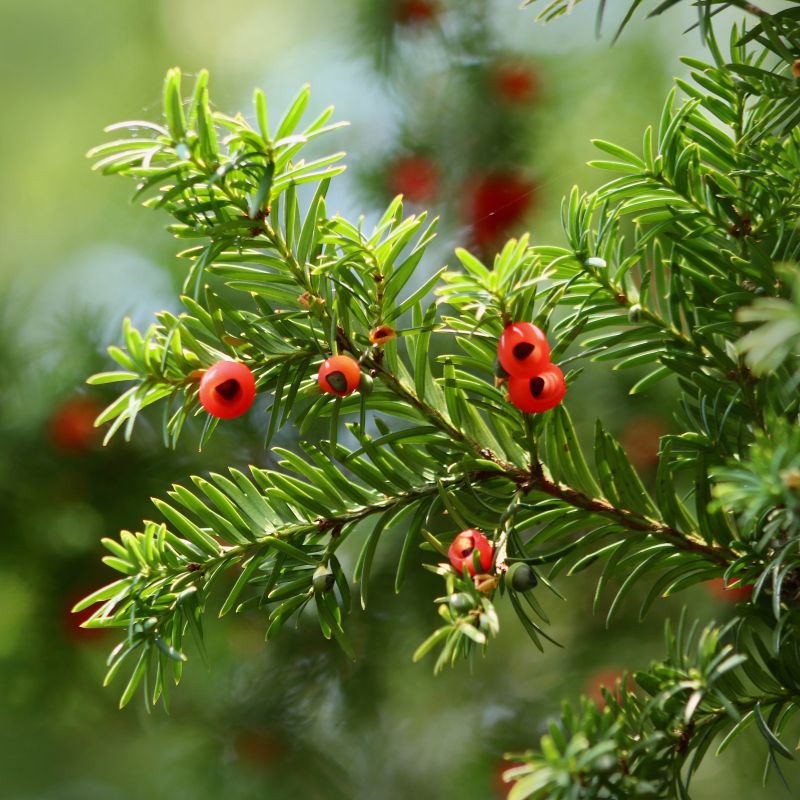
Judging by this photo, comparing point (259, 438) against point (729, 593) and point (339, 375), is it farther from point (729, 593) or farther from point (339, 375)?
point (339, 375)

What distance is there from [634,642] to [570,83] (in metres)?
0.57

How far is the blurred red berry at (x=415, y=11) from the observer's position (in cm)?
94

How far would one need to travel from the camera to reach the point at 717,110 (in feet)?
A: 1.15

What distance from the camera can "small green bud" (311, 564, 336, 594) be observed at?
316mm

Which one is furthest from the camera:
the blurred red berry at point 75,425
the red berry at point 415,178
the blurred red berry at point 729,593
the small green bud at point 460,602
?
the red berry at point 415,178

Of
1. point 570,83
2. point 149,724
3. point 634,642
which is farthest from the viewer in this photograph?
point 570,83

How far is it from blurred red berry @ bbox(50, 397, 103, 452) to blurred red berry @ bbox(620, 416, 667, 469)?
0.44 m

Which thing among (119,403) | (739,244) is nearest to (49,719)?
(119,403)

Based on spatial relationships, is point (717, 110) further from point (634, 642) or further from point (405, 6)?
point (405, 6)

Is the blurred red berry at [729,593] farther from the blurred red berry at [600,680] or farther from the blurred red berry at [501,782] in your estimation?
the blurred red berry at [501,782]

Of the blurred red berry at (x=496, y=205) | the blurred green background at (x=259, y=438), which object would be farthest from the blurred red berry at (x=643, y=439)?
the blurred red berry at (x=496, y=205)

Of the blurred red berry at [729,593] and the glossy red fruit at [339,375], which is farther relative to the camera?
the blurred red berry at [729,593]

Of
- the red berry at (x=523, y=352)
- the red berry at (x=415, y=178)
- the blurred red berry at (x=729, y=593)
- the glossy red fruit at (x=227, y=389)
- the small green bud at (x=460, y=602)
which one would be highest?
the red berry at (x=415, y=178)

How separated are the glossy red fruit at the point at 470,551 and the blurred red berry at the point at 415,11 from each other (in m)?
0.78
